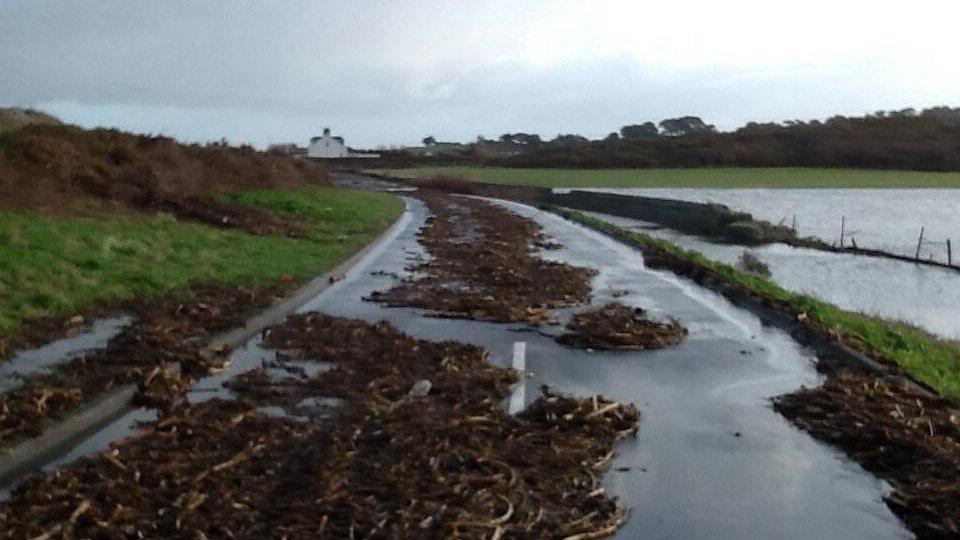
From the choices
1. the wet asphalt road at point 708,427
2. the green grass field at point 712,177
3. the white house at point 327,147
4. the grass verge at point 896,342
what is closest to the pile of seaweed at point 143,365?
the wet asphalt road at point 708,427

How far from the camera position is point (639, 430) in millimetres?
8102

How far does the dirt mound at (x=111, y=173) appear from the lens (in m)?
19.6

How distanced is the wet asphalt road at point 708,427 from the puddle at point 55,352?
347cm

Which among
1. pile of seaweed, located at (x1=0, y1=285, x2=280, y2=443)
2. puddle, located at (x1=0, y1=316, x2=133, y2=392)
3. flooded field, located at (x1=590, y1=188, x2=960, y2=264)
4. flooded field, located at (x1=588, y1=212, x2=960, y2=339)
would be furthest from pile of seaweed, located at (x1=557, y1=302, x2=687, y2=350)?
flooded field, located at (x1=590, y1=188, x2=960, y2=264)

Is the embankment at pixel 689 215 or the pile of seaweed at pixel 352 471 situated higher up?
the pile of seaweed at pixel 352 471

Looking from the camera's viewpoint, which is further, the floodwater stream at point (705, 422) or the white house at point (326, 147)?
the white house at point (326, 147)

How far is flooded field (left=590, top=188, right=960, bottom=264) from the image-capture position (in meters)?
45.8

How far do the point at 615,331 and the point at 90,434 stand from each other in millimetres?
6914

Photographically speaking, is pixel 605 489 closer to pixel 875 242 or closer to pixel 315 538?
pixel 315 538

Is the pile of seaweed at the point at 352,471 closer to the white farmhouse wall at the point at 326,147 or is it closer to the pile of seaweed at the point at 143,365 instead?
the pile of seaweed at the point at 143,365

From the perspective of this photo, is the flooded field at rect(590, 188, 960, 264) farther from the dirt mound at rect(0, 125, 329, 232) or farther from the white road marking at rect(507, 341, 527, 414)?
the white road marking at rect(507, 341, 527, 414)

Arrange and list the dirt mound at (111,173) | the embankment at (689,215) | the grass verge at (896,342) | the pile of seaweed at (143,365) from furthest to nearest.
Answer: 1. the embankment at (689,215)
2. the dirt mound at (111,173)
3. the grass verge at (896,342)
4. the pile of seaweed at (143,365)

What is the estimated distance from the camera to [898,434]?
785 cm

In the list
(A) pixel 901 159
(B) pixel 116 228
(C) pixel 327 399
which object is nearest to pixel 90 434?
(C) pixel 327 399
